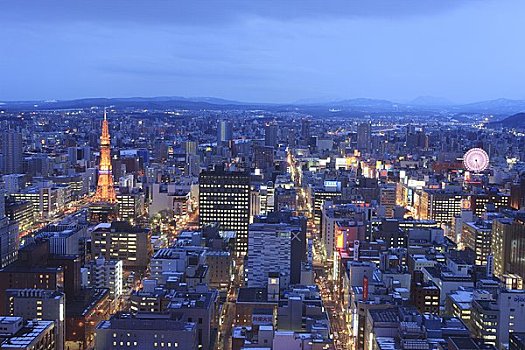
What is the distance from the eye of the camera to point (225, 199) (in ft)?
95.0

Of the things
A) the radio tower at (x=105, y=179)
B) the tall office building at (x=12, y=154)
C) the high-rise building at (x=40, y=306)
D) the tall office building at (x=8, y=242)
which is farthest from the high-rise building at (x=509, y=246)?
the tall office building at (x=12, y=154)

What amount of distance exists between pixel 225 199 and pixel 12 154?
24.3 metres

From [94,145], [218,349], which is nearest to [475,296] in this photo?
[218,349]

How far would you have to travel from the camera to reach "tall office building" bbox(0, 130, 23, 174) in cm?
4800

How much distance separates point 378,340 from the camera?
14.8m

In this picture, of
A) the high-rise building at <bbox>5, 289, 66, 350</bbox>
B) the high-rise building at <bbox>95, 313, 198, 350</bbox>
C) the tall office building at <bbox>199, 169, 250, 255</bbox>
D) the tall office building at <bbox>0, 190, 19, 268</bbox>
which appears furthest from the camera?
the tall office building at <bbox>199, 169, 250, 255</bbox>

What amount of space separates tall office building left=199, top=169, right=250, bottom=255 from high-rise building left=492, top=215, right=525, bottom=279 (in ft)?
29.4

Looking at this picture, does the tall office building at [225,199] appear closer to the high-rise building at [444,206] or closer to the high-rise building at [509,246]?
the high-rise building at [509,246]

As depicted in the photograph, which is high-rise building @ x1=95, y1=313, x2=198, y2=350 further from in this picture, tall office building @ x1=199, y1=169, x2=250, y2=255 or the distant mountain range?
the distant mountain range

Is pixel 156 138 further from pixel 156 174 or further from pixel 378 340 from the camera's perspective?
pixel 378 340

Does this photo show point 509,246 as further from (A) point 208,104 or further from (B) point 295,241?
(A) point 208,104

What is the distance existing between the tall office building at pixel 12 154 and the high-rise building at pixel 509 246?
32195 mm

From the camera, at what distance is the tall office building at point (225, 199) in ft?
94.6

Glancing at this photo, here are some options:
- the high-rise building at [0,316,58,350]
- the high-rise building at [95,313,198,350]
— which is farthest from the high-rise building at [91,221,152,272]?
the high-rise building at [95,313,198,350]
